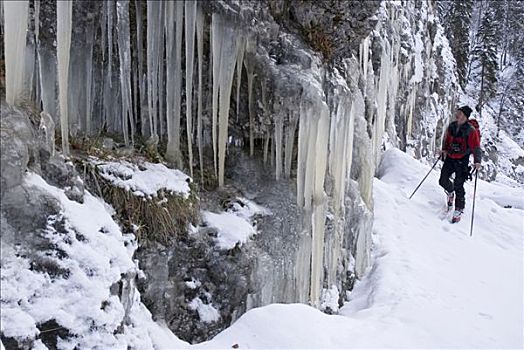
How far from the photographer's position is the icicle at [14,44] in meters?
3.43

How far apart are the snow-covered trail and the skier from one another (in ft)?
1.62

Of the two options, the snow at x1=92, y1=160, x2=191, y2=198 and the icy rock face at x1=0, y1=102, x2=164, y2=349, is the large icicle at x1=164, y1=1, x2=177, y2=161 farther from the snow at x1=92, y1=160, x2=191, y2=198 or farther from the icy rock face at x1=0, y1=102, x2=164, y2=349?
the icy rock face at x1=0, y1=102, x2=164, y2=349

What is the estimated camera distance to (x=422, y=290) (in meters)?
6.48

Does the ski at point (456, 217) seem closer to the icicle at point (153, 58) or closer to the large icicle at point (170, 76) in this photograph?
the large icicle at point (170, 76)

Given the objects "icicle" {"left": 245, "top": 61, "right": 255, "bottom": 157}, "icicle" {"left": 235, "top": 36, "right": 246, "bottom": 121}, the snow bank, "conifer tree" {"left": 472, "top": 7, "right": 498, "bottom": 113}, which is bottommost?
"conifer tree" {"left": 472, "top": 7, "right": 498, "bottom": 113}

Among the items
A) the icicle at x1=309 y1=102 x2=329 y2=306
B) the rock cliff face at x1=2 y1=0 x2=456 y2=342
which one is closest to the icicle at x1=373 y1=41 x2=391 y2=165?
the rock cliff face at x1=2 y1=0 x2=456 y2=342

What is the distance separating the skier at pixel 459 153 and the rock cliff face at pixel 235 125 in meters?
2.32

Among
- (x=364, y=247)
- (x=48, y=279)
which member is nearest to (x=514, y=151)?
(x=364, y=247)

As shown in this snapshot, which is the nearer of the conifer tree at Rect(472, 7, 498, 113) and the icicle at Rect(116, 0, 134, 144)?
the icicle at Rect(116, 0, 134, 144)

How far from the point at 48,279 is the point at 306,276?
3.37m

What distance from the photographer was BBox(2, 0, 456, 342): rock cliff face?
4.61 meters

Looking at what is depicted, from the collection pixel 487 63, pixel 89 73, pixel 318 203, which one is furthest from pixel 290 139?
pixel 487 63

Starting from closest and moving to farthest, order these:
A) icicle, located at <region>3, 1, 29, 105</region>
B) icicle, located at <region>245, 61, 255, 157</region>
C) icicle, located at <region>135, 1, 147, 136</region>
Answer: icicle, located at <region>3, 1, 29, 105</region>, icicle, located at <region>135, 1, 147, 136</region>, icicle, located at <region>245, 61, 255, 157</region>

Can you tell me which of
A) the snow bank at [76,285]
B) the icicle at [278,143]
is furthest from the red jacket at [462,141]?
the snow bank at [76,285]
